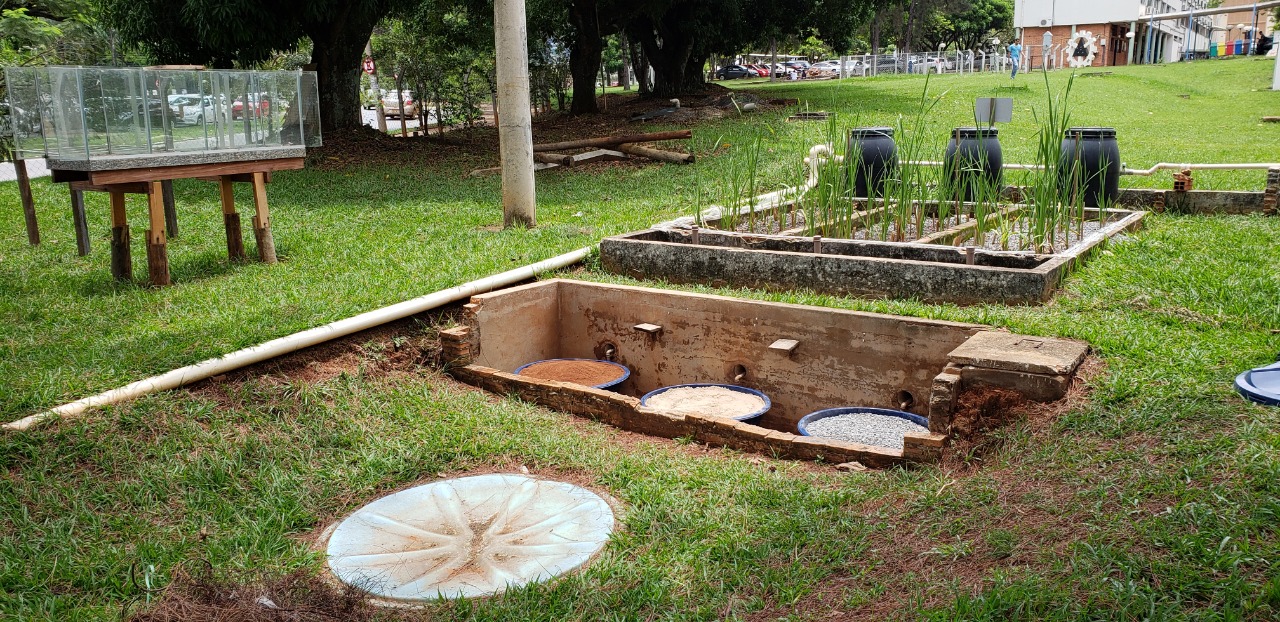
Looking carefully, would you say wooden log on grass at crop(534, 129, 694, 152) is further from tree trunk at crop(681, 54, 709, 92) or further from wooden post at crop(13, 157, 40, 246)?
tree trunk at crop(681, 54, 709, 92)

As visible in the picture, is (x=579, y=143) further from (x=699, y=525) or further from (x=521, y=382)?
(x=699, y=525)

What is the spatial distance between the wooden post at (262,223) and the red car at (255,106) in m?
0.48

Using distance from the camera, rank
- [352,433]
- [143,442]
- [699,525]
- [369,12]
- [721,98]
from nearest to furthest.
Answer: [699,525], [143,442], [352,433], [369,12], [721,98]

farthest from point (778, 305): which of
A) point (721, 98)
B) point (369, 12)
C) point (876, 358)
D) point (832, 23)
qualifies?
point (832, 23)

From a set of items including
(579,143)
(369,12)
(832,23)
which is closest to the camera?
(579,143)

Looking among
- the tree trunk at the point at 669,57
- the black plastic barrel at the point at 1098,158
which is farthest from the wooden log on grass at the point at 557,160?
the tree trunk at the point at 669,57

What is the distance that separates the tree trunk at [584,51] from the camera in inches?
750

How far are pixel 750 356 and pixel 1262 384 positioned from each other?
2.95 metres

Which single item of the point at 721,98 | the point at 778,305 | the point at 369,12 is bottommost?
the point at 778,305

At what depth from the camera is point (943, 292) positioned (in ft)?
20.2

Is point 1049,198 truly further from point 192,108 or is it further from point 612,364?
point 192,108

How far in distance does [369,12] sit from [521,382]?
1199 centimetres

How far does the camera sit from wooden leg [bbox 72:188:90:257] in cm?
822

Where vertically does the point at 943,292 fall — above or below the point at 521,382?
above
